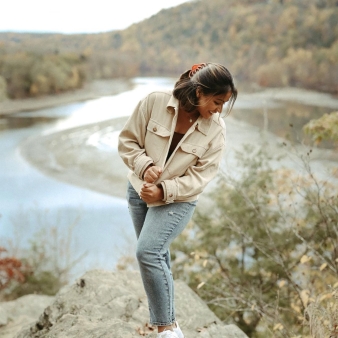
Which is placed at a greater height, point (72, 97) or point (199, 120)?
point (199, 120)

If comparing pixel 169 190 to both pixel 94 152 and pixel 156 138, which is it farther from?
pixel 94 152

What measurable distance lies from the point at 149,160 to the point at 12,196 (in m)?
11.3

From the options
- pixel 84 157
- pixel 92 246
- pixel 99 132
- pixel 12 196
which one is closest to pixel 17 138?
pixel 99 132

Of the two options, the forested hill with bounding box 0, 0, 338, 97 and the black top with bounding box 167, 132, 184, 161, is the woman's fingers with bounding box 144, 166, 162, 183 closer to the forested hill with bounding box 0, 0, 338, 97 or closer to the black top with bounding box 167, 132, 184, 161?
the black top with bounding box 167, 132, 184, 161

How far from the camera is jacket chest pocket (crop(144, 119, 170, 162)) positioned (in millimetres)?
1833

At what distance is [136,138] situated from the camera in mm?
1899

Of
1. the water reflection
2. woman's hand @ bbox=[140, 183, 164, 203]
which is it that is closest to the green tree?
woman's hand @ bbox=[140, 183, 164, 203]

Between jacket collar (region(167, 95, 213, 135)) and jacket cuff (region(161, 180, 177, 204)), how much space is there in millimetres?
251

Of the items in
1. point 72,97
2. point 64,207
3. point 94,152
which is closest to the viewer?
point 64,207

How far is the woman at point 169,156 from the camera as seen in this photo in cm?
175

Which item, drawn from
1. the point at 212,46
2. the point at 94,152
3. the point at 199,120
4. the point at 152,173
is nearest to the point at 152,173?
the point at 152,173

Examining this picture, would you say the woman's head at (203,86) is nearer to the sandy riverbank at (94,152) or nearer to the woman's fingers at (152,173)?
the woman's fingers at (152,173)

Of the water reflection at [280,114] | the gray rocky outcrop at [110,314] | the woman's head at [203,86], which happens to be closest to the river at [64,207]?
the water reflection at [280,114]

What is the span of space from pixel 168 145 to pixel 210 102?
0.80 feet
